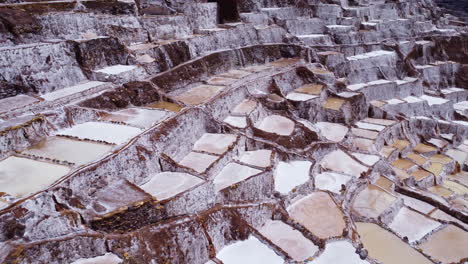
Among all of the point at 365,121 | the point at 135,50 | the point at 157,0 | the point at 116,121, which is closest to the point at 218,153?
the point at 116,121

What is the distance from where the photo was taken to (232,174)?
7.93 metres

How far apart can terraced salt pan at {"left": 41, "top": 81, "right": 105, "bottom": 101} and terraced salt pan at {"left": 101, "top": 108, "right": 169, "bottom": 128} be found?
41.2 inches

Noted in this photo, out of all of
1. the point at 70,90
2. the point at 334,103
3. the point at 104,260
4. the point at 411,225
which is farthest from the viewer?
the point at 334,103

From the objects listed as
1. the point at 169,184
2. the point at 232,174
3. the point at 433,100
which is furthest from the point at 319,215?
the point at 433,100

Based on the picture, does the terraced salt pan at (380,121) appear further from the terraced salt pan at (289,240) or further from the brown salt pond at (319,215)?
the terraced salt pan at (289,240)

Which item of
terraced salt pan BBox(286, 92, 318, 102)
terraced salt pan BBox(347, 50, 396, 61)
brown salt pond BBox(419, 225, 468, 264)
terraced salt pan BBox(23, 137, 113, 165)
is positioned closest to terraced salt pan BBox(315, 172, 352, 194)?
brown salt pond BBox(419, 225, 468, 264)

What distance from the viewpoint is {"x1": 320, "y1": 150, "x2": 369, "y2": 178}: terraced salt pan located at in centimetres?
1011

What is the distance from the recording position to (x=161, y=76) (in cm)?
1053

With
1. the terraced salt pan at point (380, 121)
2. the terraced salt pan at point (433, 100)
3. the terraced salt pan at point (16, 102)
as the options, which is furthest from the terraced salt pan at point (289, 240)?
the terraced salt pan at point (433, 100)

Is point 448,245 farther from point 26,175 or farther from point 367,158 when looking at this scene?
point 26,175

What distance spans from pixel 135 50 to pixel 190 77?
66.9 inches

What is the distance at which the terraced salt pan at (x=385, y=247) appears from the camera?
24.9 feet

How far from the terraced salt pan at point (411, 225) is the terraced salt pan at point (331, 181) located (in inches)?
56.3

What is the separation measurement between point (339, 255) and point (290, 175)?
2289 mm
